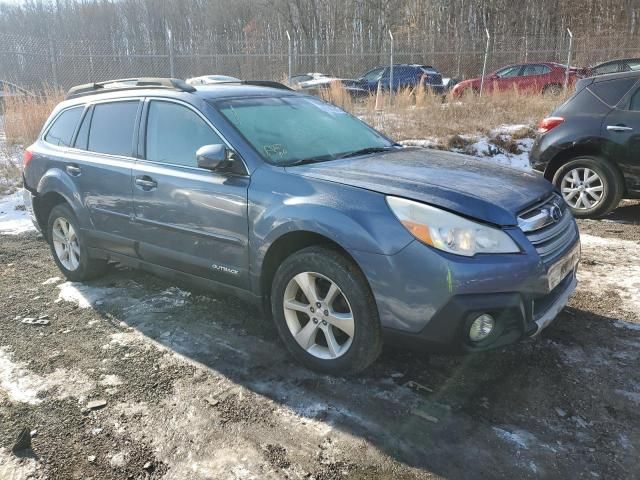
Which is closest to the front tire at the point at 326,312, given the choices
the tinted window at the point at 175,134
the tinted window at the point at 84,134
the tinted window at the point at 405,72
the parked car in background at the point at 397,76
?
the tinted window at the point at 175,134

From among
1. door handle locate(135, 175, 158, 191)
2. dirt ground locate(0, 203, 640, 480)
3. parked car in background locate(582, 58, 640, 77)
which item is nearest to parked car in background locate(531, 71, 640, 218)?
dirt ground locate(0, 203, 640, 480)

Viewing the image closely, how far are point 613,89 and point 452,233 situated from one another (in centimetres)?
480

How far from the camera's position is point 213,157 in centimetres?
327

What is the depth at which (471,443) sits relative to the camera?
2525mm

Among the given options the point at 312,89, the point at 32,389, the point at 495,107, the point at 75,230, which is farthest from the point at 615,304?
the point at 312,89

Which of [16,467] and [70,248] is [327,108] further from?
[16,467]

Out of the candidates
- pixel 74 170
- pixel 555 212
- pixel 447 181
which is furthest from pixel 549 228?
pixel 74 170

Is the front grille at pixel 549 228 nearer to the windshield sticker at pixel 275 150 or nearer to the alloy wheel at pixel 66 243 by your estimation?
the windshield sticker at pixel 275 150

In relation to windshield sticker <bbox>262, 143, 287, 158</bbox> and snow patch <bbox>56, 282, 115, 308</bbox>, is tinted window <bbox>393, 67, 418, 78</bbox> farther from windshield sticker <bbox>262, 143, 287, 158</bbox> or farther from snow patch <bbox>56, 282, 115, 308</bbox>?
windshield sticker <bbox>262, 143, 287, 158</bbox>

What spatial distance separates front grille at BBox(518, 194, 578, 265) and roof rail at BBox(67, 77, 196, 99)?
242cm

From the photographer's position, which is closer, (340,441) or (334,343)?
(340,441)

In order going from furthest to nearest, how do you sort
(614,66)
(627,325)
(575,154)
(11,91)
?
(614,66) → (11,91) → (575,154) → (627,325)

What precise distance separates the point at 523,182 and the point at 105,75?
54.1 ft

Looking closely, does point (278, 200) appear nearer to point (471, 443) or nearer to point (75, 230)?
Result: point (471, 443)
